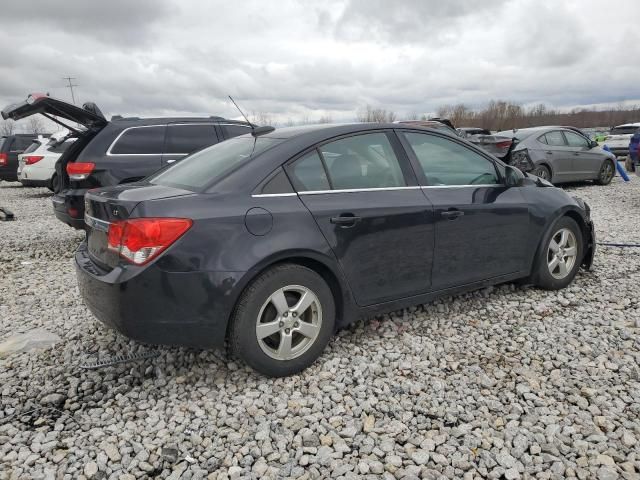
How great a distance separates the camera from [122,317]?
2730 millimetres

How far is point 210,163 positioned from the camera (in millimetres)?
3400

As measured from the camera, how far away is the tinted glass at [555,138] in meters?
11.0

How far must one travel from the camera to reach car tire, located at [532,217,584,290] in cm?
432

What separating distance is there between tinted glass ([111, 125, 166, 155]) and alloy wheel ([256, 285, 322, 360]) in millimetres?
4372

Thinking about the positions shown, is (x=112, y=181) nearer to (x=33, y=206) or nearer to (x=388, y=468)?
(x=388, y=468)

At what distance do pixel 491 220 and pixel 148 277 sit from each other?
2621 mm

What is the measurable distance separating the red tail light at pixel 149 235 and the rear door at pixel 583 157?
11.0 metres

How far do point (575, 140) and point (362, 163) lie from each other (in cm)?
1003

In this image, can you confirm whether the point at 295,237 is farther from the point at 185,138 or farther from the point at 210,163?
the point at 185,138

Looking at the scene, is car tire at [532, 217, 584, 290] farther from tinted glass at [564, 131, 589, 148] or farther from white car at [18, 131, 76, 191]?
white car at [18, 131, 76, 191]

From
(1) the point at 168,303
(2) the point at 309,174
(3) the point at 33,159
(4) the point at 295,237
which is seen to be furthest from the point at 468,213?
(3) the point at 33,159

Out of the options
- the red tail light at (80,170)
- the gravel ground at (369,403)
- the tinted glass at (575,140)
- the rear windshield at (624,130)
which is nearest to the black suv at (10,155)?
the red tail light at (80,170)

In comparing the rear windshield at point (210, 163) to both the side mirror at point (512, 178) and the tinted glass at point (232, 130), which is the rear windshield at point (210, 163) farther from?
the tinted glass at point (232, 130)

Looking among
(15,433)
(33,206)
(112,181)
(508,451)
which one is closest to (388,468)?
(508,451)
